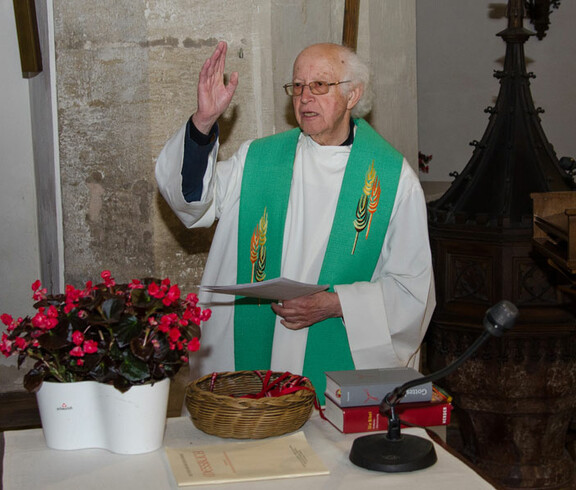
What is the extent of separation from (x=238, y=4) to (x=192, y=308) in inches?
89.1

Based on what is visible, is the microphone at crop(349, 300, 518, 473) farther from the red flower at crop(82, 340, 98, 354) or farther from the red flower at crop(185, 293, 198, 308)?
the red flower at crop(82, 340, 98, 354)

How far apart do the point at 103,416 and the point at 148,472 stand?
0.19 meters

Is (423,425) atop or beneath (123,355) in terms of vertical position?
beneath

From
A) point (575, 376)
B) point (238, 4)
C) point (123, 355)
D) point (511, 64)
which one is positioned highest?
point (238, 4)

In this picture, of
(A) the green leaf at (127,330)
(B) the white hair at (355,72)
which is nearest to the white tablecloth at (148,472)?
(A) the green leaf at (127,330)

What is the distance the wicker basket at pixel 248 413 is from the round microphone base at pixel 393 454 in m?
0.19

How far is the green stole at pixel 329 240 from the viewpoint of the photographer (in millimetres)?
3529

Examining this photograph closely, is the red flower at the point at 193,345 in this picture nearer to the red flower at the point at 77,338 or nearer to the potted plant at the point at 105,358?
the potted plant at the point at 105,358

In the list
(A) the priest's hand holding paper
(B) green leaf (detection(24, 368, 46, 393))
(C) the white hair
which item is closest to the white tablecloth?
(B) green leaf (detection(24, 368, 46, 393))

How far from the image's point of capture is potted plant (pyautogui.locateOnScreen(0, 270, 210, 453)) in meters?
2.13

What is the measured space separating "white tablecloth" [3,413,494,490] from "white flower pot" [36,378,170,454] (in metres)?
0.03

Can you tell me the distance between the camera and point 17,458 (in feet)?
7.11

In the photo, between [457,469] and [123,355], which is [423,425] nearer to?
[457,469]

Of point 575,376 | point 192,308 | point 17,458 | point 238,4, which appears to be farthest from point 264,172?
point 575,376
